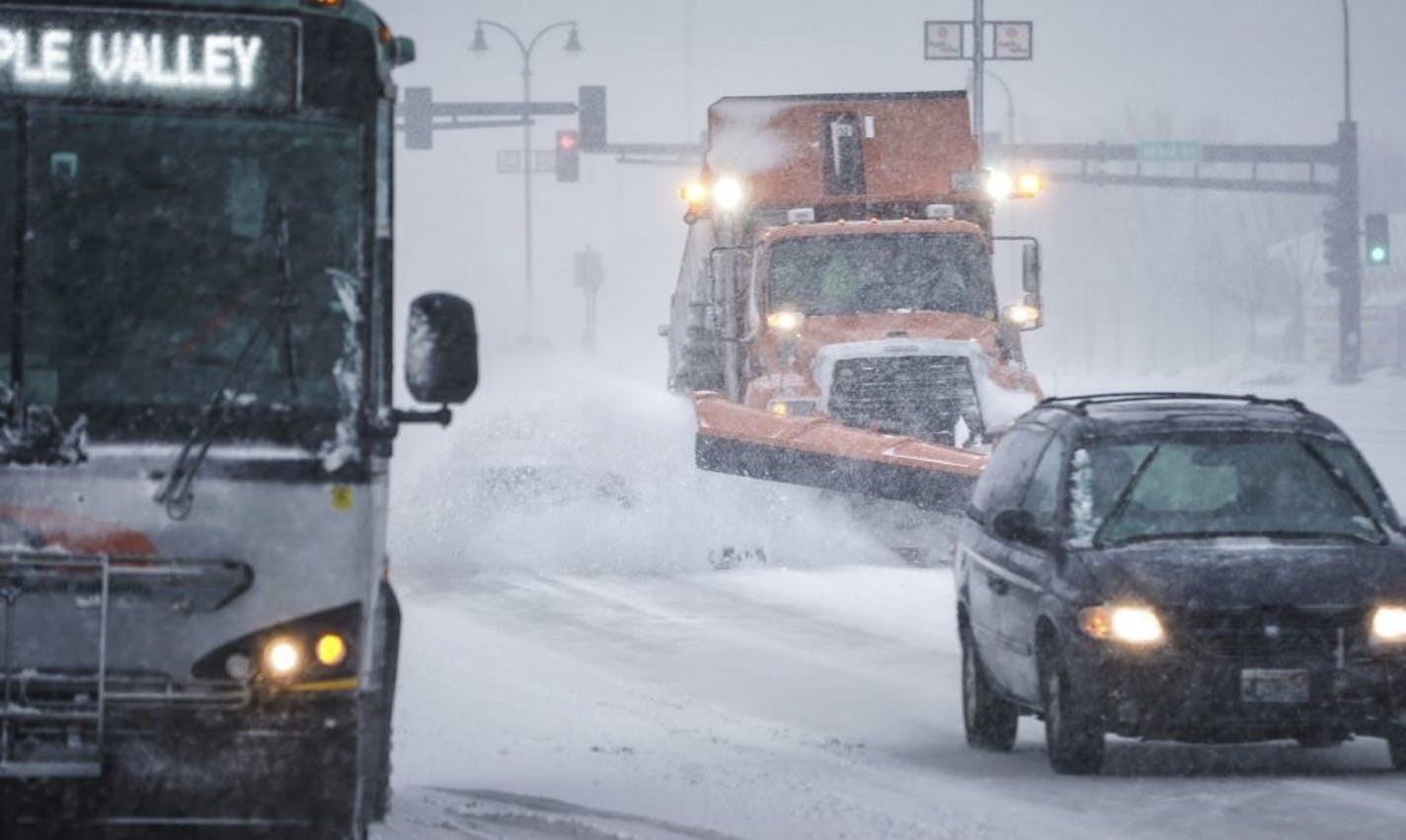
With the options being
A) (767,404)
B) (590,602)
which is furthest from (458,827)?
(767,404)

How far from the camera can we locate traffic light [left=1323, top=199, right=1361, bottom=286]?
64.9 metres

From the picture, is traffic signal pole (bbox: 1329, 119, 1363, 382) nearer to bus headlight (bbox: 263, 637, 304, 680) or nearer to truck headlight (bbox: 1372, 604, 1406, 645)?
truck headlight (bbox: 1372, 604, 1406, 645)

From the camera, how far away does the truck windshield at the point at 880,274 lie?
24.0m

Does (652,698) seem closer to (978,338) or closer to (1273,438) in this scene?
(1273,438)

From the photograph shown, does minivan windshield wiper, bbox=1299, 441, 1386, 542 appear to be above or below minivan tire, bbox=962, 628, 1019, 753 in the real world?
above

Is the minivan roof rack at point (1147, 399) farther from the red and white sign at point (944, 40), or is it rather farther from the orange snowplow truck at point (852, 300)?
the red and white sign at point (944, 40)

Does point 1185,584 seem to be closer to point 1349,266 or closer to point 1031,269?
point 1031,269

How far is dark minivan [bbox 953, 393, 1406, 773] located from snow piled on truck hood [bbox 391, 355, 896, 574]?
1011 cm

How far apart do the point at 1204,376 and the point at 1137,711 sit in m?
71.3

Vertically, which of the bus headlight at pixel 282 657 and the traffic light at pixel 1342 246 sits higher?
the traffic light at pixel 1342 246

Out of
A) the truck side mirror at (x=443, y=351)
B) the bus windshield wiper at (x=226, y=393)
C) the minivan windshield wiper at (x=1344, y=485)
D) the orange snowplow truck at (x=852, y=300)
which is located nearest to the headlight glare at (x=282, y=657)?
the bus windshield wiper at (x=226, y=393)

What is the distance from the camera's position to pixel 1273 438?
12125mm

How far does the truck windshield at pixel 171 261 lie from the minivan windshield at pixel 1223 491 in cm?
455

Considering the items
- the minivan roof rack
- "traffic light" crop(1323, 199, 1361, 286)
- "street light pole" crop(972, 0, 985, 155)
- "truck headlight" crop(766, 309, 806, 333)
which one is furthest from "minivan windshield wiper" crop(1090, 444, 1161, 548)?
"traffic light" crop(1323, 199, 1361, 286)
